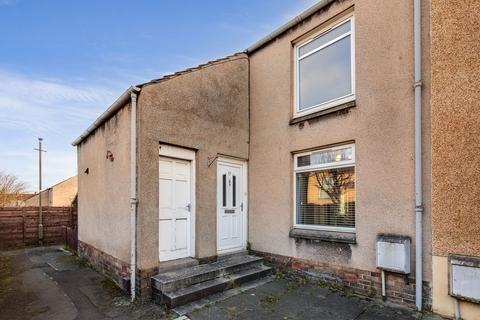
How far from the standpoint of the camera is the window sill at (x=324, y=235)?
5.20m

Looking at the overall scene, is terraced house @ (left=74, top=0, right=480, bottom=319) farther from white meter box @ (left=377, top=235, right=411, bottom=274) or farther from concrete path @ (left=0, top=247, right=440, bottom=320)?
concrete path @ (left=0, top=247, right=440, bottom=320)

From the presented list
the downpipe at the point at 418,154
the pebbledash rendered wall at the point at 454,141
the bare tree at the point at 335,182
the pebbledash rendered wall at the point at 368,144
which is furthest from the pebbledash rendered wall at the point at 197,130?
the pebbledash rendered wall at the point at 454,141

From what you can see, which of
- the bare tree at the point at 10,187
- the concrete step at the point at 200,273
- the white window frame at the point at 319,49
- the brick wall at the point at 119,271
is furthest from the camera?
the bare tree at the point at 10,187

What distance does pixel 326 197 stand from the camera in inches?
230

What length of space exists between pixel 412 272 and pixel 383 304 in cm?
73

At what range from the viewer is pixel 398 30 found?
15.7ft

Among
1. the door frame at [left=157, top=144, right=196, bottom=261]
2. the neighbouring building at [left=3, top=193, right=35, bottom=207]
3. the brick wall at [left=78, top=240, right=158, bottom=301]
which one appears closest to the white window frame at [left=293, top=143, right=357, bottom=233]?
the door frame at [left=157, top=144, right=196, bottom=261]

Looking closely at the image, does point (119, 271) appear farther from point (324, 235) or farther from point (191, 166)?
point (324, 235)

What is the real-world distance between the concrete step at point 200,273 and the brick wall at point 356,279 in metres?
0.78

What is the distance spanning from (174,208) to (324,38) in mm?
4857

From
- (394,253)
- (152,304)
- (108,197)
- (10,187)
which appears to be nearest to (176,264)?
(152,304)

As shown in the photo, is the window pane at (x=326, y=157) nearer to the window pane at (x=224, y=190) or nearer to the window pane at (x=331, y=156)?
the window pane at (x=331, y=156)

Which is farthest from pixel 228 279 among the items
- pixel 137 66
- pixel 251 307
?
pixel 137 66

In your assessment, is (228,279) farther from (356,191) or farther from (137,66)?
(137,66)
